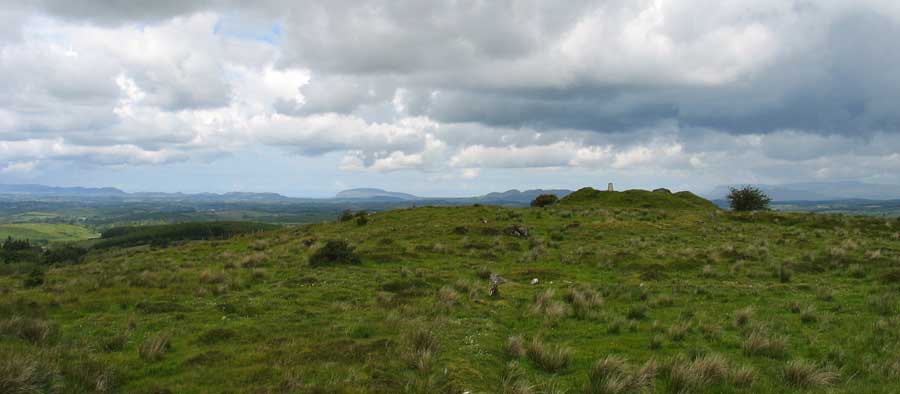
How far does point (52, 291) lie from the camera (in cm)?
1798

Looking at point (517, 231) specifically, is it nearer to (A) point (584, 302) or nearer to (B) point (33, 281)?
(A) point (584, 302)

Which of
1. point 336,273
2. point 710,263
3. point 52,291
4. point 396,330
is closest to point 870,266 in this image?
point 710,263

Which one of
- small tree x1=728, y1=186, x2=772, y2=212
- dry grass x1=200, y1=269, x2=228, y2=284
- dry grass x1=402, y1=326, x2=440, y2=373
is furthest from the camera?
small tree x1=728, y1=186, x2=772, y2=212

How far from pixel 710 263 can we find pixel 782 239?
45.9 feet

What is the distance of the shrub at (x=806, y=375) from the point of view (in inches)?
350

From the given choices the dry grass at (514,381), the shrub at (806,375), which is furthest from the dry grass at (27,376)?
the shrub at (806,375)

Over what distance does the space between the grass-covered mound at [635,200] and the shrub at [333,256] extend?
156 feet

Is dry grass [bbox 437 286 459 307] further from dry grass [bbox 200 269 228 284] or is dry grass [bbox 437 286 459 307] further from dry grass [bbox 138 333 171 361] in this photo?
dry grass [bbox 200 269 228 284]

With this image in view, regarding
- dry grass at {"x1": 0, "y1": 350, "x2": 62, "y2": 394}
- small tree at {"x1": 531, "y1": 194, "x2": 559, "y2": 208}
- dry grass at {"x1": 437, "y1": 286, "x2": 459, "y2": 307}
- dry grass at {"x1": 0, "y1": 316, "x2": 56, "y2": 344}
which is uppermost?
small tree at {"x1": 531, "y1": 194, "x2": 559, "y2": 208}

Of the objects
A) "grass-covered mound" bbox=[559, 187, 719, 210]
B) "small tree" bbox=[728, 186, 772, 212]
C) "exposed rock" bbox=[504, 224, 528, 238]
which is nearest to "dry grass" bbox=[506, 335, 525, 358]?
"exposed rock" bbox=[504, 224, 528, 238]

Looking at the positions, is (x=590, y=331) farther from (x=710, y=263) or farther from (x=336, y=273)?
(x=710, y=263)

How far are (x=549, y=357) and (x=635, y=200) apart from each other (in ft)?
223

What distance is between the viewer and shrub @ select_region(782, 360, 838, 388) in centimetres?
890

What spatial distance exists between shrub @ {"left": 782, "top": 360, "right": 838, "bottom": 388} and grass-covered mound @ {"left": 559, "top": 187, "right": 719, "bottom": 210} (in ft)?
196
